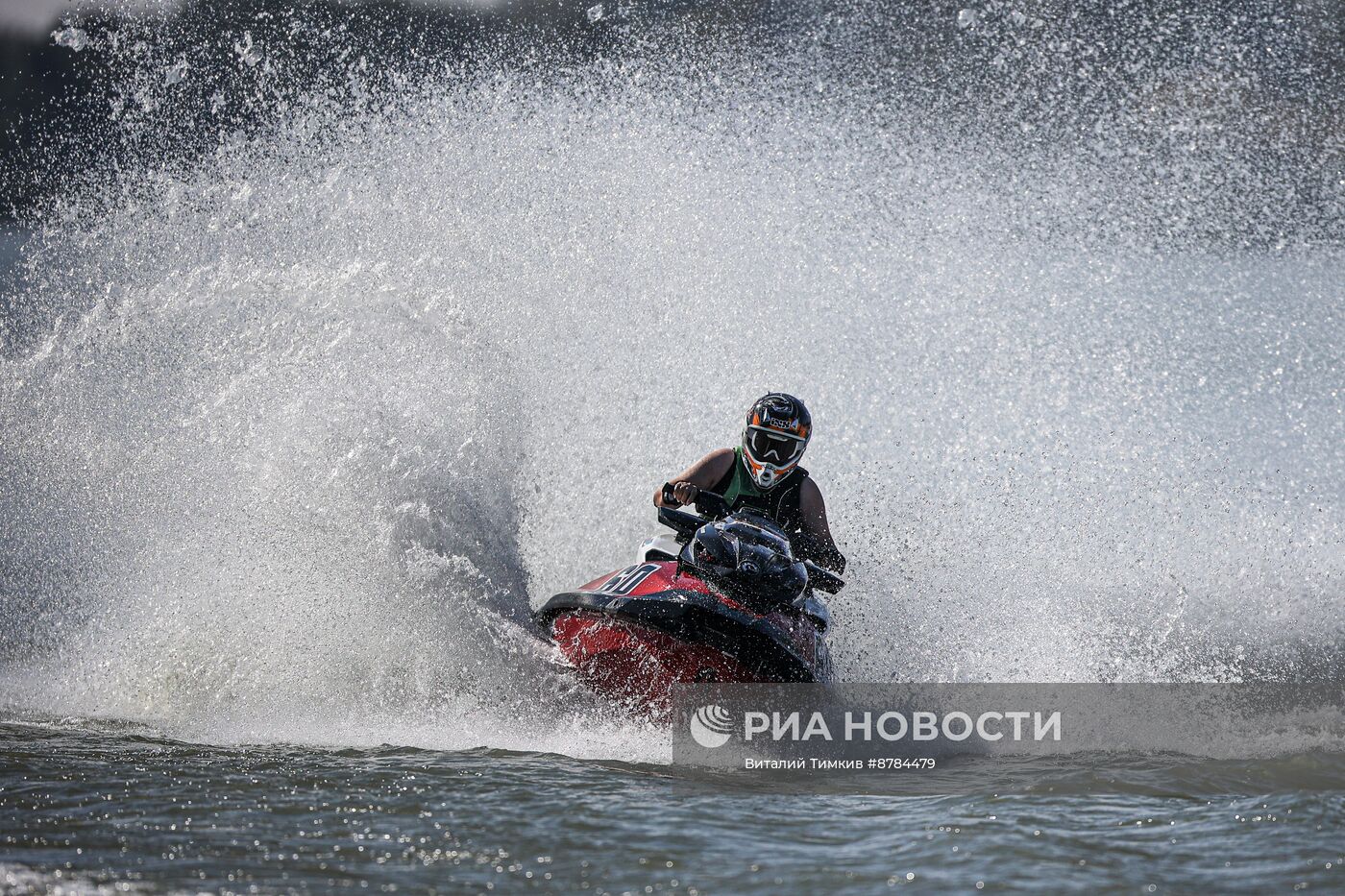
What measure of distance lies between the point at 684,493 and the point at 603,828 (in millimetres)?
2661

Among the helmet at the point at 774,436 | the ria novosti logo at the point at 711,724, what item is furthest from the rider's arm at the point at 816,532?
the ria novosti logo at the point at 711,724

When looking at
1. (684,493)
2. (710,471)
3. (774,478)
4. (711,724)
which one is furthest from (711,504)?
(711,724)

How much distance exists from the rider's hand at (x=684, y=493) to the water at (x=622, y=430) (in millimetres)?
1210

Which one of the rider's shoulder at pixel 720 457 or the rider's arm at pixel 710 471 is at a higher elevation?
→ the rider's shoulder at pixel 720 457

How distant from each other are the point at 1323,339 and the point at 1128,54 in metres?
5.71

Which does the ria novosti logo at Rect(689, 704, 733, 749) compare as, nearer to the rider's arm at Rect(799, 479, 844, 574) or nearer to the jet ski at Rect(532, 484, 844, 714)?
the jet ski at Rect(532, 484, 844, 714)

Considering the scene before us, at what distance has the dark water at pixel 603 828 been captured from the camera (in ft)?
13.1

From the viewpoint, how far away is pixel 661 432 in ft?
35.6

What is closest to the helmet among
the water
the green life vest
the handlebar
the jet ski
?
the green life vest

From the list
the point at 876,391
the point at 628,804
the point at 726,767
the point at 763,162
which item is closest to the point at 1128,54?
the point at 763,162

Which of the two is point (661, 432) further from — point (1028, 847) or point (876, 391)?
point (1028, 847)

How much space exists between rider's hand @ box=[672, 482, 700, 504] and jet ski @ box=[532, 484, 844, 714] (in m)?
0.33

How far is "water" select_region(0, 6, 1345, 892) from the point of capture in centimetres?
477

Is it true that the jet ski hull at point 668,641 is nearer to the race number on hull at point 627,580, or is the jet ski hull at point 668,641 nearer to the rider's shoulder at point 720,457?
the race number on hull at point 627,580
